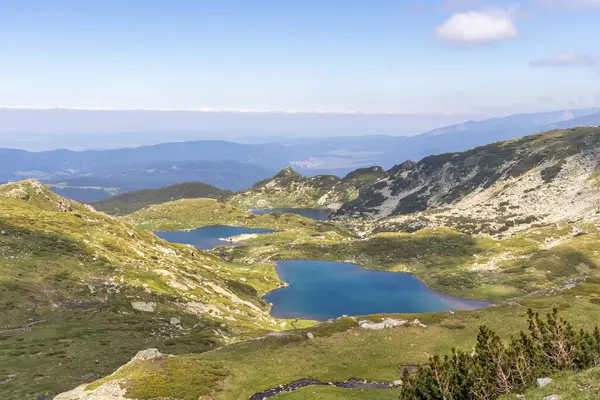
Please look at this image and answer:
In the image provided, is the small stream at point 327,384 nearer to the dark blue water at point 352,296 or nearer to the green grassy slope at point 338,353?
the green grassy slope at point 338,353

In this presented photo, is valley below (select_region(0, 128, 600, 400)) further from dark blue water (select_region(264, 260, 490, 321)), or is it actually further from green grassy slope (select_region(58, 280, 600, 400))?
dark blue water (select_region(264, 260, 490, 321))

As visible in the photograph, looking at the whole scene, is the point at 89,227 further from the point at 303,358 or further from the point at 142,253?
the point at 303,358

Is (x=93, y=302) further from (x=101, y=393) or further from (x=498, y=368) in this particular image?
(x=498, y=368)

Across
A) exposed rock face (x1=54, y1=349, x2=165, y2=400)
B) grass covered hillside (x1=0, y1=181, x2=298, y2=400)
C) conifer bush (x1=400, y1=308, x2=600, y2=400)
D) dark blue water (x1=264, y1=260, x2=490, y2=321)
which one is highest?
conifer bush (x1=400, y1=308, x2=600, y2=400)

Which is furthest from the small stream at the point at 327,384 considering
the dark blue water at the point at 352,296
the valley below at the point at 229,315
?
the dark blue water at the point at 352,296

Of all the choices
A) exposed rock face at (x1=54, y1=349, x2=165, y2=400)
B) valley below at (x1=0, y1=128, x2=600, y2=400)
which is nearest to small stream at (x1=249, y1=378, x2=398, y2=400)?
valley below at (x1=0, y1=128, x2=600, y2=400)

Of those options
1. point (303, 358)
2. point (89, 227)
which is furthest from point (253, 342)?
point (89, 227)
